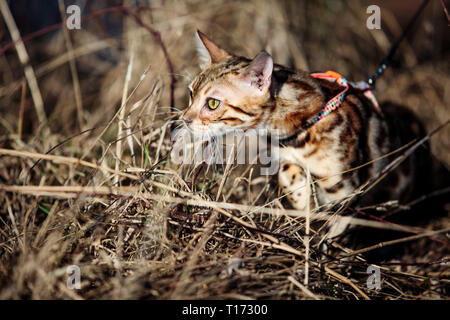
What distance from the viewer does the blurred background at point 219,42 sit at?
2740 mm

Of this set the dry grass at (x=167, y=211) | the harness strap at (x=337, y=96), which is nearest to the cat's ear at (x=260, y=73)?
the harness strap at (x=337, y=96)

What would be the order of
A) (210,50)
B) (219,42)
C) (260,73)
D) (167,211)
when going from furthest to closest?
1. (219,42)
2. (210,50)
3. (260,73)
4. (167,211)

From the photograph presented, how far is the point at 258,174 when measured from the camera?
6.90ft

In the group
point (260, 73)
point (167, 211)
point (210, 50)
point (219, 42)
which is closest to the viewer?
point (167, 211)

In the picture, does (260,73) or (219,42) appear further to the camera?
(219,42)

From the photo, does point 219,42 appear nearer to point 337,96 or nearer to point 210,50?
point 210,50

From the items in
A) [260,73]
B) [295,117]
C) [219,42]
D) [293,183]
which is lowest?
[293,183]

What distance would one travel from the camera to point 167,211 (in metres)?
1.35

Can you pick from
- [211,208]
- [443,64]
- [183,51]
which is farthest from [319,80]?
[443,64]

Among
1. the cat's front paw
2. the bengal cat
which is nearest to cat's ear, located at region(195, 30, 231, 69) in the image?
the bengal cat

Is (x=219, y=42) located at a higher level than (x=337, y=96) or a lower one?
higher

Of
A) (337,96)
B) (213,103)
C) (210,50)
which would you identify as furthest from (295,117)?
(210,50)

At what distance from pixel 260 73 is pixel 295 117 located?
10.0 inches
